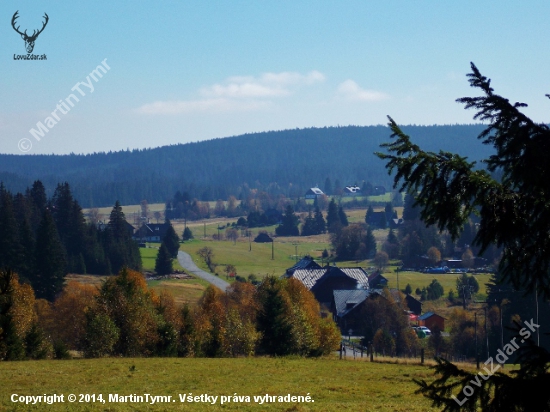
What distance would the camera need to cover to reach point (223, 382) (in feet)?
70.5

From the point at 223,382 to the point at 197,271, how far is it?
6947 centimetres

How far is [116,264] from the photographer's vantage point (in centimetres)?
8075

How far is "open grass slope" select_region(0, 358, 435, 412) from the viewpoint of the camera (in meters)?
17.0

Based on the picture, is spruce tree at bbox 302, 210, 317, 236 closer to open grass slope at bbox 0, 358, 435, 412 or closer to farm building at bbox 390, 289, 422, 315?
farm building at bbox 390, 289, 422, 315

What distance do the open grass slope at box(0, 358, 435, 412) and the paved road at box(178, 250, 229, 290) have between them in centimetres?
4954

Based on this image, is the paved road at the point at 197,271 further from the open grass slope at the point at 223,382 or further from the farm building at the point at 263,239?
the open grass slope at the point at 223,382

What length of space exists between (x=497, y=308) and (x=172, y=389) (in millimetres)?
38780

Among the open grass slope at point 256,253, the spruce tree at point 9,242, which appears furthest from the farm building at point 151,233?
the spruce tree at point 9,242

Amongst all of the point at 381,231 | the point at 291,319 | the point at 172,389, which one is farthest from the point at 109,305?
the point at 381,231

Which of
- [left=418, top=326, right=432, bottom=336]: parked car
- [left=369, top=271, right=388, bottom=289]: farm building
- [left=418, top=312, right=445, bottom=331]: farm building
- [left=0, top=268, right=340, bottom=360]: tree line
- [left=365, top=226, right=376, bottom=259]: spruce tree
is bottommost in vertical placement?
[left=418, top=326, right=432, bottom=336]: parked car

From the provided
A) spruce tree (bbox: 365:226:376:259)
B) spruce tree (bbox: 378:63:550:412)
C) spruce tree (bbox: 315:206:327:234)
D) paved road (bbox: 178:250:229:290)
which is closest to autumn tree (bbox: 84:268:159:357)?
spruce tree (bbox: 378:63:550:412)

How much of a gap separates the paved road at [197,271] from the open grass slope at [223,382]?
4954 centimetres

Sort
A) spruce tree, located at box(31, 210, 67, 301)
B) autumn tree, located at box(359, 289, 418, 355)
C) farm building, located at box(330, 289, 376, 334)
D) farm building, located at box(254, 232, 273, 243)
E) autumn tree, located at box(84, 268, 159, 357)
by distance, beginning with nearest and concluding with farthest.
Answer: autumn tree, located at box(84, 268, 159, 357), autumn tree, located at box(359, 289, 418, 355), spruce tree, located at box(31, 210, 67, 301), farm building, located at box(330, 289, 376, 334), farm building, located at box(254, 232, 273, 243)

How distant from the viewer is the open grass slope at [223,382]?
55.7ft
